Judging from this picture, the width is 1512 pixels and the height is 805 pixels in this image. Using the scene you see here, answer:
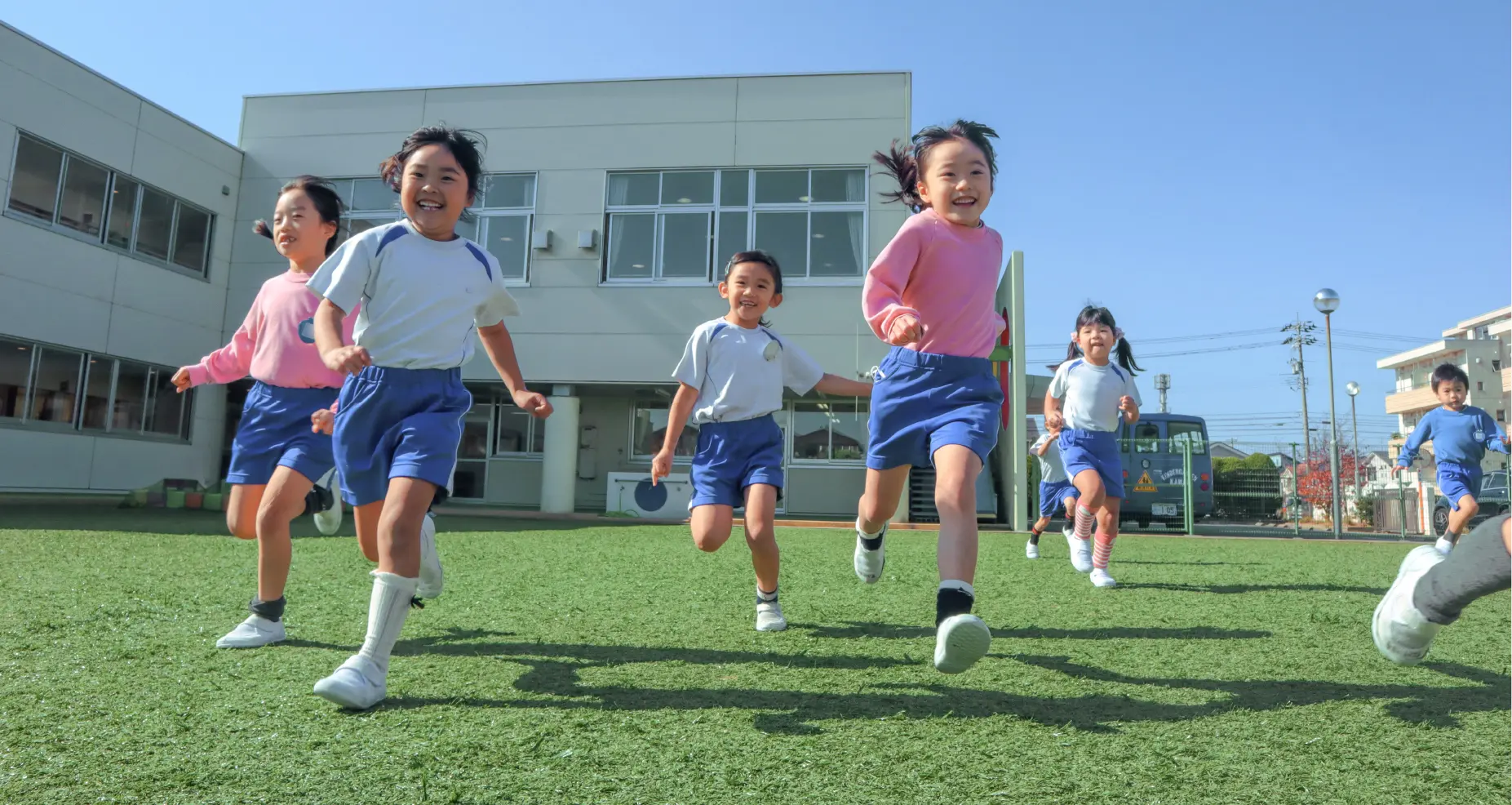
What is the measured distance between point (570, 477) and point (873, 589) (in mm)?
10812

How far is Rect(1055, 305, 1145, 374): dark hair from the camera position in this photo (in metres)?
5.95

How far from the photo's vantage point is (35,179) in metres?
13.0

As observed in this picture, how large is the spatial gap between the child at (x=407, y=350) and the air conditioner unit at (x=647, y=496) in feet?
39.9

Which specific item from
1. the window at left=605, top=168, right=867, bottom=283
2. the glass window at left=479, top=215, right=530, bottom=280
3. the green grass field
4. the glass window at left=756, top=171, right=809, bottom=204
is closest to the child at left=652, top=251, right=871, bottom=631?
the green grass field

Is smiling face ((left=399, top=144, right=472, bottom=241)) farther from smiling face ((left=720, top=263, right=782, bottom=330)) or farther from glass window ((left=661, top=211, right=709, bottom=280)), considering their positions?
glass window ((left=661, top=211, right=709, bottom=280))

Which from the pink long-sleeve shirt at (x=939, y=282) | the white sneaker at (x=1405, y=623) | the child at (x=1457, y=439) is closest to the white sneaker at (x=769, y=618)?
the pink long-sleeve shirt at (x=939, y=282)

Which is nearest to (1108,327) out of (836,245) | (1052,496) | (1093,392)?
(1093,392)

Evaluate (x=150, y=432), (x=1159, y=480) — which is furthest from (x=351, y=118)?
(x=1159, y=480)

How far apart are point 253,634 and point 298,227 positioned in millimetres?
1634

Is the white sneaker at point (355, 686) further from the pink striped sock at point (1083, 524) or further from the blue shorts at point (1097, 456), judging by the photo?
the pink striped sock at point (1083, 524)

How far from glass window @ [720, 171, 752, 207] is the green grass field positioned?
11.2 meters

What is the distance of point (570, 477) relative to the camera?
1520 centimetres

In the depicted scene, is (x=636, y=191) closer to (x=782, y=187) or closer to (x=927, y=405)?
(x=782, y=187)

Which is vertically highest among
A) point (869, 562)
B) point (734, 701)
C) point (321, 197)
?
point (321, 197)
